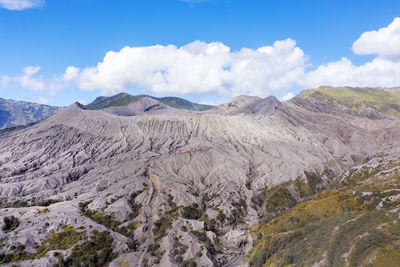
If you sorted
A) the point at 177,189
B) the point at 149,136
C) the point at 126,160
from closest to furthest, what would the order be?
the point at 177,189 → the point at 126,160 → the point at 149,136

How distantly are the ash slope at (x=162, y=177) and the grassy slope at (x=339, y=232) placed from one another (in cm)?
1395

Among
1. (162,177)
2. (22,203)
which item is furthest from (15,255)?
(162,177)

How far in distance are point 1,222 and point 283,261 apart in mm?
85789

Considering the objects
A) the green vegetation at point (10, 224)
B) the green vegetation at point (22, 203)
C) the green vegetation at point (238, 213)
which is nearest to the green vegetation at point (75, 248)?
the green vegetation at point (10, 224)

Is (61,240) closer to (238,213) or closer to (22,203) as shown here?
(22,203)

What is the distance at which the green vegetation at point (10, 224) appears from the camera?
272 feet

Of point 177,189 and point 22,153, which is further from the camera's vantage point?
point 22,153

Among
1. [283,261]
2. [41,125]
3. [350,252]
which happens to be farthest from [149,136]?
[350,252]

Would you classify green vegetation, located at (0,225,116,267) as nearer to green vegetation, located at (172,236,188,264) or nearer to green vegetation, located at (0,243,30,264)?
green vegetation, located at (0,243,30,264)

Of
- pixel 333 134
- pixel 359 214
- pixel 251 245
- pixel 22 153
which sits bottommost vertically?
pixel 251 245

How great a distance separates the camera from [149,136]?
168m

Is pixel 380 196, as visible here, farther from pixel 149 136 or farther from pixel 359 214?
pixel 149 136

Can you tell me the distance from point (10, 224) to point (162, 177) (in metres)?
57.6

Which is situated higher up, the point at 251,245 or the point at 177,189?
the point at 177,189
